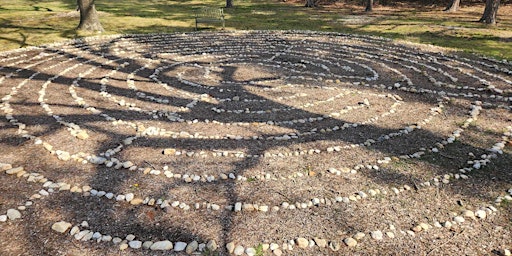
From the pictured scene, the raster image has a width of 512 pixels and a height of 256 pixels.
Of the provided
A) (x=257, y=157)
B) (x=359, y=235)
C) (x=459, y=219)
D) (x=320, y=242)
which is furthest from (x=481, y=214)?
(x=257, y=157)

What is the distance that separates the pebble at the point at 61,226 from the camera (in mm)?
4469

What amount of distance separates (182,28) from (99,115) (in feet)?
43.2

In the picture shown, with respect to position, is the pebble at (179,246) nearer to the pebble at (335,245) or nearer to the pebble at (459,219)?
the pebble at (335,245)

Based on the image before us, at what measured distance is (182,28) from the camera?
66.0 feet

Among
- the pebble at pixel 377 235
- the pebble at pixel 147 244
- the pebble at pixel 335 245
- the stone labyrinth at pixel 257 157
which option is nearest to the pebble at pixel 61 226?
the stone labyrinth at pixel 257 157

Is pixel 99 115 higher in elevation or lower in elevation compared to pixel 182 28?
lower

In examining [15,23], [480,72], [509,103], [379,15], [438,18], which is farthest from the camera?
[379,15]

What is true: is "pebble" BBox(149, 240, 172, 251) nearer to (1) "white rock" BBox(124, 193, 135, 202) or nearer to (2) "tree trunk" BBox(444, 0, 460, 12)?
(1) "white rock" BBox(124, 193, 135, 202)

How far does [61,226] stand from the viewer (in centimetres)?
452

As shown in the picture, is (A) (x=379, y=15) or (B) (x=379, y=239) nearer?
(B) (x=379, y=239)

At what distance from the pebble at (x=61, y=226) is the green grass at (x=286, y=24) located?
40.9 ft

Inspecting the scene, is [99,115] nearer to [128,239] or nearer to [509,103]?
[128,239]

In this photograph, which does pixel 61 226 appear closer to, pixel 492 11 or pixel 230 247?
pixel 230 247

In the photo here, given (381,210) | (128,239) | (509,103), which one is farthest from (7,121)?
(509,103)
